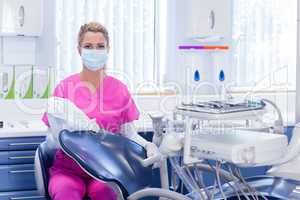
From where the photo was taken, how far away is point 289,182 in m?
2.23

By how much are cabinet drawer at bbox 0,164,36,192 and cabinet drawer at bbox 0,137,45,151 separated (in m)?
0.11

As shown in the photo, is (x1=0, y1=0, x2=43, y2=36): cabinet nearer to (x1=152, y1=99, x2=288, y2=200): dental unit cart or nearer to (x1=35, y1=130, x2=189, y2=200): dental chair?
(x1=35, y1=130, x2=189, y2=200): dental chair

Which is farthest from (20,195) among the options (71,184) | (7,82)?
(7,82)

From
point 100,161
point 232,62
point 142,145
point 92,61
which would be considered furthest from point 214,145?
point 232,62

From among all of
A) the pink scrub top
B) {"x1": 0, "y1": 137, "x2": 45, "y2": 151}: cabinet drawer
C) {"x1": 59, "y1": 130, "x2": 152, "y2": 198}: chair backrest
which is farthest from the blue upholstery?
{"x1": 0, "y1": 137, "x2": 45, "y2": 151}: cabinet drawer

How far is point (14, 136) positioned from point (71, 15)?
126 cm

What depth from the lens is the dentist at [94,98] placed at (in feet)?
8.26

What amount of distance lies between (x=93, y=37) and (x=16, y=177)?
1.00 meters

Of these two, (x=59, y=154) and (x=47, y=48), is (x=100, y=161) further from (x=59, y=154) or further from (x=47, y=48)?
(x=47, y=48)

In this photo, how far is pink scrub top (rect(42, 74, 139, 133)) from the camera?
2.68 m

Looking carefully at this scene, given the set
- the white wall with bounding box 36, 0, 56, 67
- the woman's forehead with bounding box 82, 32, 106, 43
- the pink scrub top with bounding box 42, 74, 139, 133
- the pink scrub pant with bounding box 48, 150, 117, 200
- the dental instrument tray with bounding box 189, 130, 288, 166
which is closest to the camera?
the dental instrument tray with bounding box 189, 130, 288, 166

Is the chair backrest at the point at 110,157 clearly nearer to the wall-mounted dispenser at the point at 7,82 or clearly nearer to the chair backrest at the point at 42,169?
the chair backrest at the point at 42,169

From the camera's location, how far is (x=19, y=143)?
3.01 metres

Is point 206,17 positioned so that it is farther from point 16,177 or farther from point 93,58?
point 16,177
